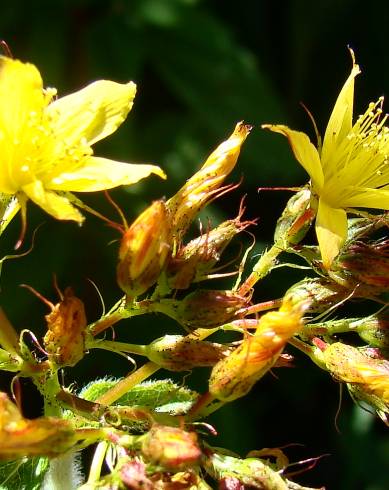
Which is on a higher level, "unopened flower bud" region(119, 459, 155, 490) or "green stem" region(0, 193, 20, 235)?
"green stem" region(0, 193, 20, 235)

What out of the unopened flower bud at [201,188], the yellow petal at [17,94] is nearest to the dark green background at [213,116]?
the unopened flower bud at [201,188]

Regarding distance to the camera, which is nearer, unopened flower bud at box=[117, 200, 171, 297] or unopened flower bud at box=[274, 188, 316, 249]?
unopened flower bud at box=[117, 200, 171, 297]

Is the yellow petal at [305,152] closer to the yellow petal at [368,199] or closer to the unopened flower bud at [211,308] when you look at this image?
the yellow petal at [368,199]

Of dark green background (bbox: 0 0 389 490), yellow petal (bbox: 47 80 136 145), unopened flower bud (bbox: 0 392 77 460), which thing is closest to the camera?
unopened flower bud (bbox: 0 392 77 460)

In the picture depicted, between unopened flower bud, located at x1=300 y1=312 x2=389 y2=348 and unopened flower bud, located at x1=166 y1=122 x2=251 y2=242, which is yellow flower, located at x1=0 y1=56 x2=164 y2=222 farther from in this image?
unopened flower bud, located at x1=300 y1=312 x2=389 y2=348

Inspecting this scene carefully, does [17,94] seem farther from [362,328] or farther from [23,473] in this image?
[362,328]

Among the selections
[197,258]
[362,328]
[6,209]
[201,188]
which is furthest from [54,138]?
[362,328]

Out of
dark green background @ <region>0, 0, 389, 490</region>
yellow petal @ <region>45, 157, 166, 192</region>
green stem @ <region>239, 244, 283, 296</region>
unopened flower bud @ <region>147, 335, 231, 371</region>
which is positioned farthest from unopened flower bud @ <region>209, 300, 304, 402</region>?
dark green background @ <region>0, 0, 389, 490</region>

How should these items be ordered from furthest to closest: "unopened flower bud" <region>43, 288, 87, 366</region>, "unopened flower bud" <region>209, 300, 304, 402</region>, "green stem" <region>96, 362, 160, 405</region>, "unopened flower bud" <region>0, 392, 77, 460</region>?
"green stem" <region>96, 362, 160, 405</region>, "unopened flower bud" <region>43, 288, 87, 366</region>, "unopened flower bud" <region>209, 300, 304, 402</region>, "unopened flower bud" <region>0, 392, 77, 460</region>
